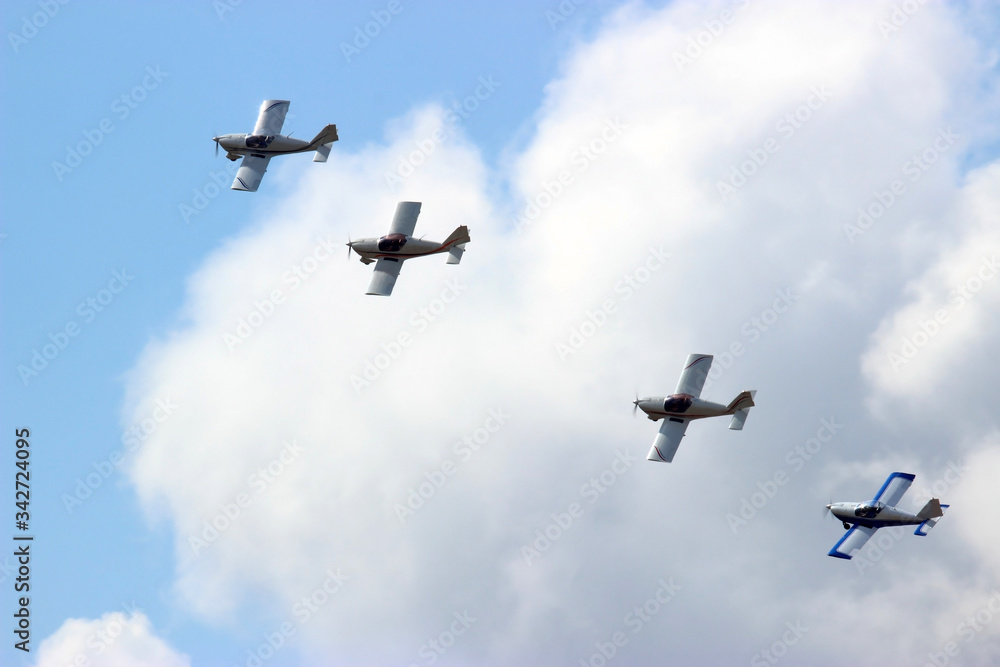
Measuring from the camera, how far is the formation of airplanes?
302ft

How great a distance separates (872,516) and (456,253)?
4557 cm

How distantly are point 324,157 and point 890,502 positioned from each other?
61.5 meters

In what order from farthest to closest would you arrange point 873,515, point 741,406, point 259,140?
1. point 259,140
2. point 873,515
3. point 741,406

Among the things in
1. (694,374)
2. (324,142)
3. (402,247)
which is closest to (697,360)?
(694,374)

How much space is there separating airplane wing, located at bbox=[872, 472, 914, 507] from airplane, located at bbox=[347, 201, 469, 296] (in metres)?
45.0

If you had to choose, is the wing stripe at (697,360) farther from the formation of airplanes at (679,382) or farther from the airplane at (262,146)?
the airplane at (262,146)

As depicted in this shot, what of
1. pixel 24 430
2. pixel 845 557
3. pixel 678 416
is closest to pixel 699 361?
pixel 678 416

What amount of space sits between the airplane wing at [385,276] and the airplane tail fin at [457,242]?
15.1 feet

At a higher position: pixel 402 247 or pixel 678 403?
pixel 402 247

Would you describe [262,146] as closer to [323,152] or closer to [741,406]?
[323,152]

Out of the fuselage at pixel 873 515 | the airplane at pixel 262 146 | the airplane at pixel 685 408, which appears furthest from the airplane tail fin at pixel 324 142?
the fuselage at pixel 873 515

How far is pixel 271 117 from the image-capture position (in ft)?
338

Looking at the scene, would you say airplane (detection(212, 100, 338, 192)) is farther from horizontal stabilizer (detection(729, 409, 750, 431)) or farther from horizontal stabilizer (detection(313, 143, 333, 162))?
horizontal stabilizer (detection(729, 409, 750, 431))

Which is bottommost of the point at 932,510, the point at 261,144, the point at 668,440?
the point at 668,440
